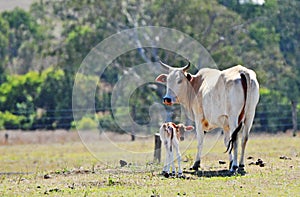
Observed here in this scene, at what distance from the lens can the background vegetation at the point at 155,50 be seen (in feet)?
129

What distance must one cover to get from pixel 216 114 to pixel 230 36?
96.7 ft

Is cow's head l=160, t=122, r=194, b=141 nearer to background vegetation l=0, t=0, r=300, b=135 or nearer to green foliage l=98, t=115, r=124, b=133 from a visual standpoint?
green foliage l=98, t=115, r=124, b=133

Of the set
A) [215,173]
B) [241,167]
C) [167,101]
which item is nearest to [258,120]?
[167,101]

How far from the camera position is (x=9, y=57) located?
61.8 m

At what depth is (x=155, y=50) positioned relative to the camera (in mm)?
40688

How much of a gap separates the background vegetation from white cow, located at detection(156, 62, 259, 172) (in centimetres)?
2219

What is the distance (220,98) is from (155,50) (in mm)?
26473

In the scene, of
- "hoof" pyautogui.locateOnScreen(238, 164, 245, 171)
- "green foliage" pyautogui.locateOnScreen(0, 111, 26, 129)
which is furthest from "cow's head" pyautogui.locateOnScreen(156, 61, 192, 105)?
"green foliage" pyautogui.locateOnScreen(0, 111, 26, 129)

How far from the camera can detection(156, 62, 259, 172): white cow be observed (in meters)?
14.0

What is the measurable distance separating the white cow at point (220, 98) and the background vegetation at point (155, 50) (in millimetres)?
22185

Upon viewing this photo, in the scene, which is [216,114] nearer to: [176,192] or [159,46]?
[176,192]

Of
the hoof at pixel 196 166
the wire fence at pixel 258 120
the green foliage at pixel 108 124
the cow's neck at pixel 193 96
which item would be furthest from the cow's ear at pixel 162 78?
the green foliage at pixel 108 124

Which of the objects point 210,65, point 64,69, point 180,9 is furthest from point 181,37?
point 64,69

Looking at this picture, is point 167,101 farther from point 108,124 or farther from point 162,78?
point 108,124
